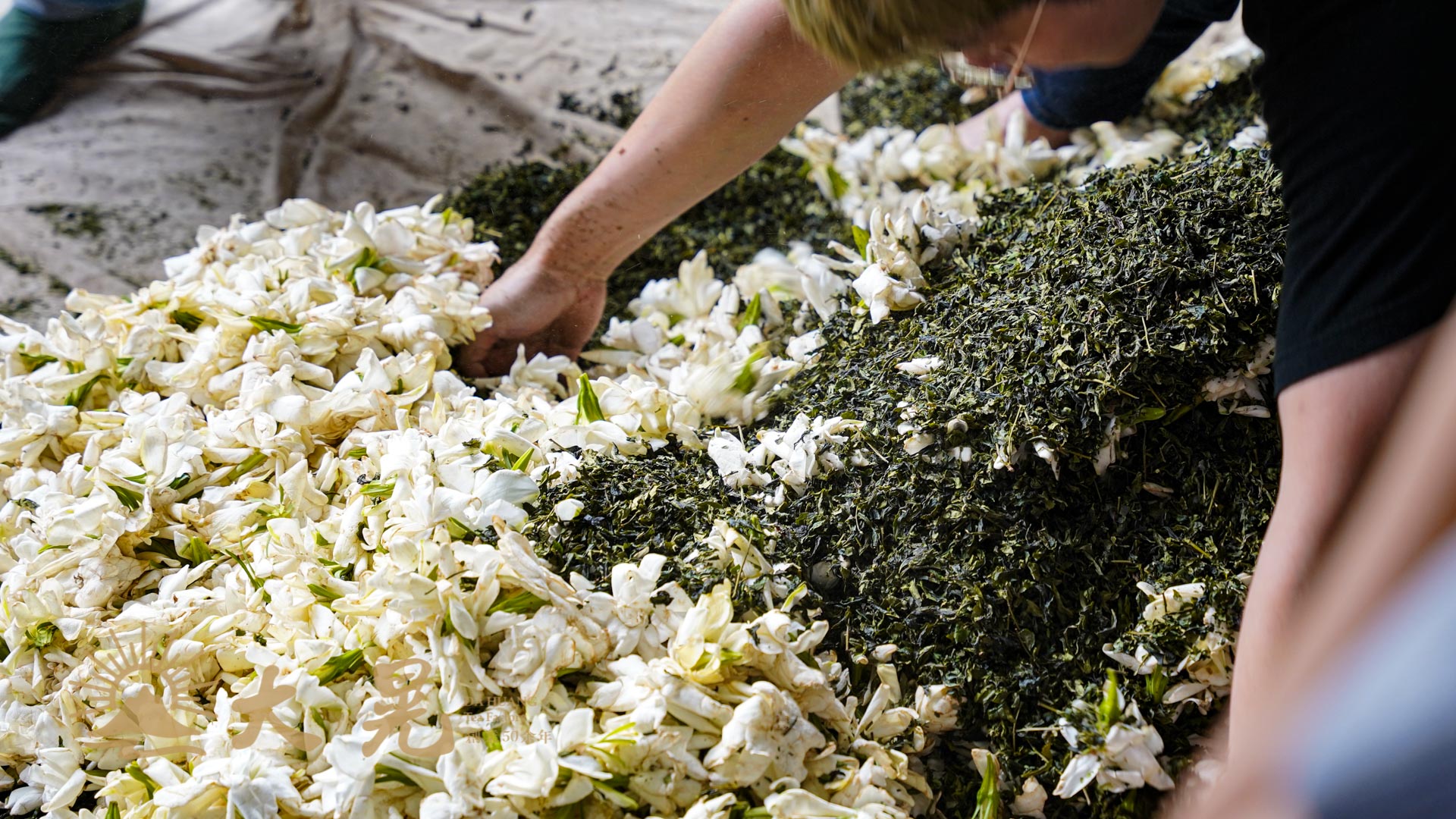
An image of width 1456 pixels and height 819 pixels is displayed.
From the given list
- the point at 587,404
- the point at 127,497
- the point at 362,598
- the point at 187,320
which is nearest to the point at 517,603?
the point at 362,598

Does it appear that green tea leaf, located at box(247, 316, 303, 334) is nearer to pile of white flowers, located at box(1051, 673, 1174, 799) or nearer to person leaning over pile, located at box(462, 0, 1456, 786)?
person leaning over pile, located at box(462, 0, 1456, 786)

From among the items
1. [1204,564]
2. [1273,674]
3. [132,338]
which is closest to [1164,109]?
[1204,564]

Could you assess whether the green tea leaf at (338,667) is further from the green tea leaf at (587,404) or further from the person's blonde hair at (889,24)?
the person's blonde hair at (889,24)

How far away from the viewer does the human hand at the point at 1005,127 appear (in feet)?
5.35

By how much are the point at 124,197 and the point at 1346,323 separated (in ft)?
5.58

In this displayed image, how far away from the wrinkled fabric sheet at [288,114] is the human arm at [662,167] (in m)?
0.53

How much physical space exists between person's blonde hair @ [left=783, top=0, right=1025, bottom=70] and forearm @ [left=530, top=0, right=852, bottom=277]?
237mm

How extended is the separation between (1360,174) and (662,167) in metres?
0.74

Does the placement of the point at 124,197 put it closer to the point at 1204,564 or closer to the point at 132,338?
the point at 132,338

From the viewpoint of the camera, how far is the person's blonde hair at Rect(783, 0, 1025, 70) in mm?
674

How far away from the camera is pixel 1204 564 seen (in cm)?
86

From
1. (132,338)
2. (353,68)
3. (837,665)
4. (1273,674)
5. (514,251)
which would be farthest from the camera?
(353,68)

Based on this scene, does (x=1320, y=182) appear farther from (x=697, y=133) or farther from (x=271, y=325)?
(x=271, y=325)

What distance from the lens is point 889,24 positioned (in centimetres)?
69
